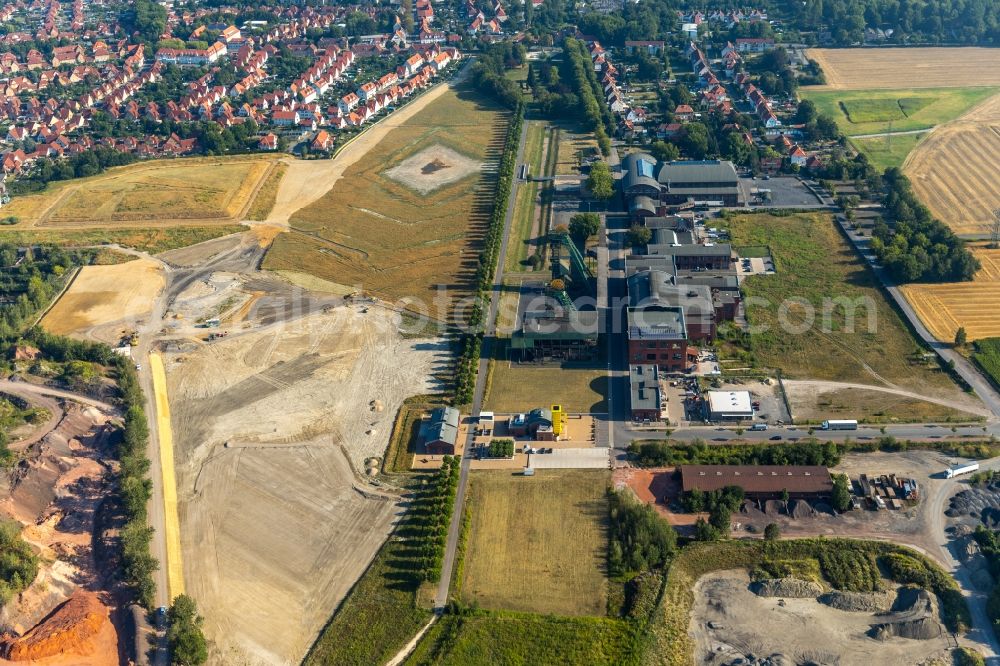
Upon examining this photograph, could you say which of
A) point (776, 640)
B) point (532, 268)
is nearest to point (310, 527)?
point (776, 640)

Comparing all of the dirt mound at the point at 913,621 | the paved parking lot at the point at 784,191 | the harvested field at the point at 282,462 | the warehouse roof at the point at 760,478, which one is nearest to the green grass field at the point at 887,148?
the paved parking lot at the point at 784,191

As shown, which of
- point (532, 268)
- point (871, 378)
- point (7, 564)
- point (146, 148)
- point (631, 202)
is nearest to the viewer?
point (7, 564)

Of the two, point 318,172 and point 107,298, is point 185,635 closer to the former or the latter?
point 107,298

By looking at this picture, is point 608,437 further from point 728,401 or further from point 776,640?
point 776,640

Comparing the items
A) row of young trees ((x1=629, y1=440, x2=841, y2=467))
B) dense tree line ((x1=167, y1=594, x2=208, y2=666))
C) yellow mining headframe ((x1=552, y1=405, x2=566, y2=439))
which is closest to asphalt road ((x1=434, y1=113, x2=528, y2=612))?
yellow mining headframe ((x1=552, y1=405, x2=566, y2=439))

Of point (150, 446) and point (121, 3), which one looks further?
point (121, 3)

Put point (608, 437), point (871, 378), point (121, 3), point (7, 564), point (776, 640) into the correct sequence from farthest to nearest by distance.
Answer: point (121, 3)
point (871, 378)
point (608, 437)
point (7, 564)
point (776, 640)

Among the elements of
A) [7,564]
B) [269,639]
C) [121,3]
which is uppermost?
[121,3]
